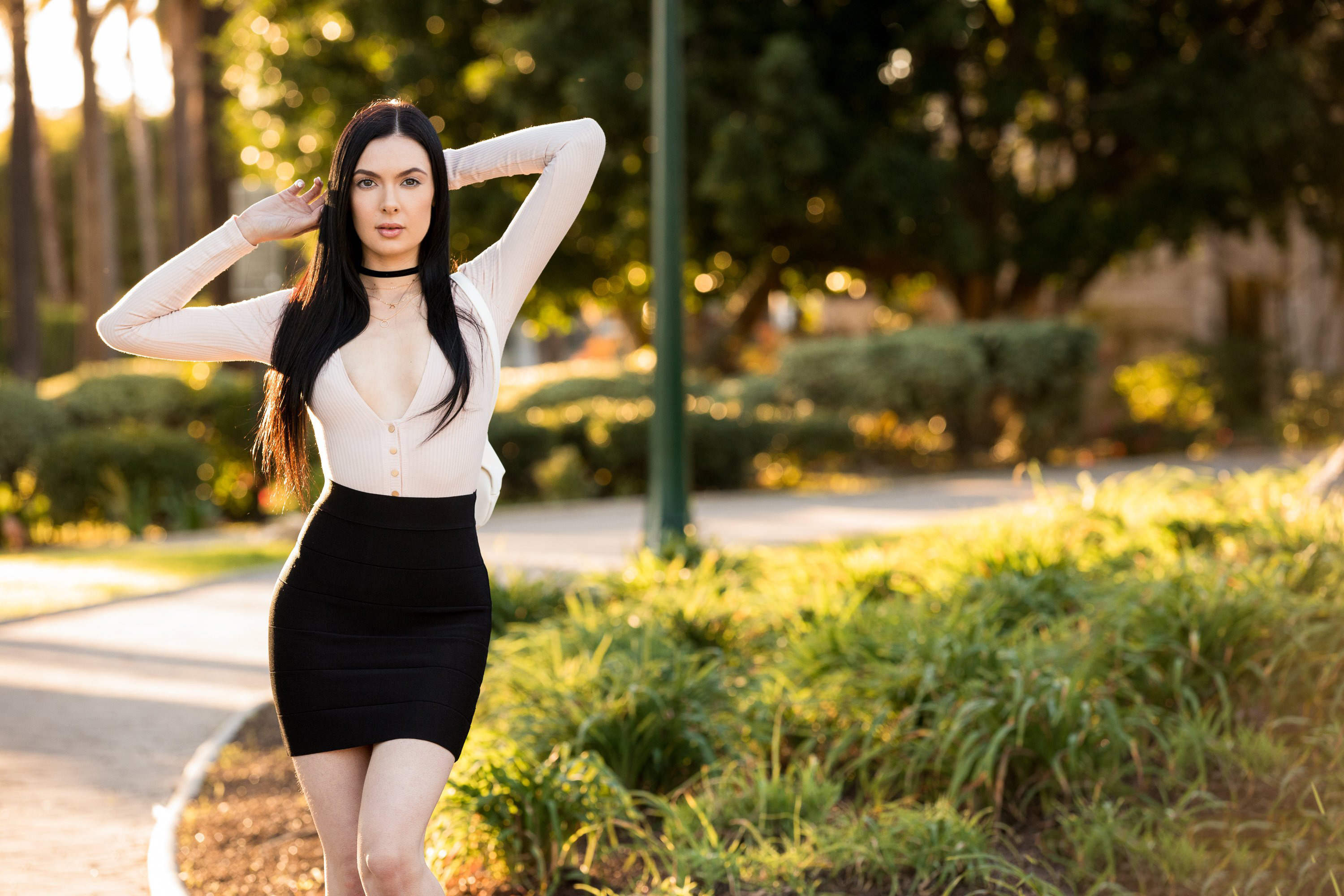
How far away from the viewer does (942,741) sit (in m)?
4.12

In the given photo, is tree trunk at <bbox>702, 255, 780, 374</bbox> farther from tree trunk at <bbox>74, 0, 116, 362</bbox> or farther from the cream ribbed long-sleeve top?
the cream ribbed long-sleeve top

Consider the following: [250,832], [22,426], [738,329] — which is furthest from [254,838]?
[738,329]

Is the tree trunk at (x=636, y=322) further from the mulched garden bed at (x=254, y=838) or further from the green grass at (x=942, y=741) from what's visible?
the mulched garden bed at (x=254, y=838)

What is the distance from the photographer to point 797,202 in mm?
15320

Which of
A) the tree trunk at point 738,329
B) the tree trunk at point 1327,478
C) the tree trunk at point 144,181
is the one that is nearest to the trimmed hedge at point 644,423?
the tree trunk at point 738,329

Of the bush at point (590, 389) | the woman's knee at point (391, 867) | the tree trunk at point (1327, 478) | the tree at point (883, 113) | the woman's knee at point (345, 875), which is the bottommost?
the woman's knee at point (345, 875)

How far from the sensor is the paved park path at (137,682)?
4.52 meters

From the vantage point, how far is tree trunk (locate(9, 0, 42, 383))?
19625mm

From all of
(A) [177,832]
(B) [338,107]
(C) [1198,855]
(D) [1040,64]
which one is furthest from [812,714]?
(D) [1040,64]

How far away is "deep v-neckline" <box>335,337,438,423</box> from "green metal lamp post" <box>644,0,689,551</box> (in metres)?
5.07

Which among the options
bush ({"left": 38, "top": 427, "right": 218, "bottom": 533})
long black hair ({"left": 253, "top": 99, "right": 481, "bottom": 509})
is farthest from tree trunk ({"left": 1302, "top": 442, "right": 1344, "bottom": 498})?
bush ({"left": 38, "top": 427, "right": 218, "bottom": 533})

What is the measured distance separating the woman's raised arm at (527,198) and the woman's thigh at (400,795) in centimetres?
89

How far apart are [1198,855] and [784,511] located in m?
9.06

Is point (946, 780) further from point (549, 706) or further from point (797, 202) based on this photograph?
point (797, 202)
